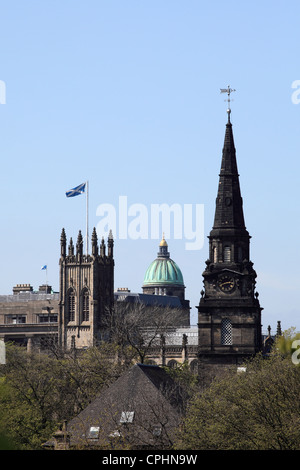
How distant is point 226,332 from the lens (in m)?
122

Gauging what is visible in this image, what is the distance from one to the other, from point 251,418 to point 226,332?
5347cm

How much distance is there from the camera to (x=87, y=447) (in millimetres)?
69125

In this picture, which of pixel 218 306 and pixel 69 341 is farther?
pixel 69 341

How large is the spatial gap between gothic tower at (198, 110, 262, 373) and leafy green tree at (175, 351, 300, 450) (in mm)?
44085

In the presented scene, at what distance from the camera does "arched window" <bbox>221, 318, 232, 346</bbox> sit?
121125 mm

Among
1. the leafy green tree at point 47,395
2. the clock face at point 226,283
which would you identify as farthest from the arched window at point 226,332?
the leafy green tree at point 47,395

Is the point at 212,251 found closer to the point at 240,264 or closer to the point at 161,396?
the point at 240,264

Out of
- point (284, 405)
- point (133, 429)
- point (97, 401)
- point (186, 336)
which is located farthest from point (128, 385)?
point (186, 336)

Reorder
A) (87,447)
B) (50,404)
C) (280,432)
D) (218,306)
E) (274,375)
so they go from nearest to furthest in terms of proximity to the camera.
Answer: (280,432) → (87,447) → (274,375) → (50,404) → (218,306)

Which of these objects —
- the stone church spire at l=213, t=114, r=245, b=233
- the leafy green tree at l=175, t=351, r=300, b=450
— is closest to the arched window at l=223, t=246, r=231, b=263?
the stone church spire at l=213, t=114, r=245, b=233

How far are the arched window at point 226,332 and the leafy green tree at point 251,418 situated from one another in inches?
1759

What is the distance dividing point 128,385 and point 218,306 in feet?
137

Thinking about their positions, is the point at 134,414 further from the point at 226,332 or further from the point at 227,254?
the point at 227,254

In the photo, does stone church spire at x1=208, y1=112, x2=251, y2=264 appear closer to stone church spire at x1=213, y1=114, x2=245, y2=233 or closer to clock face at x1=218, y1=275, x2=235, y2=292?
stone church spire at x1=213, y1=114, x2=245, y2=233
